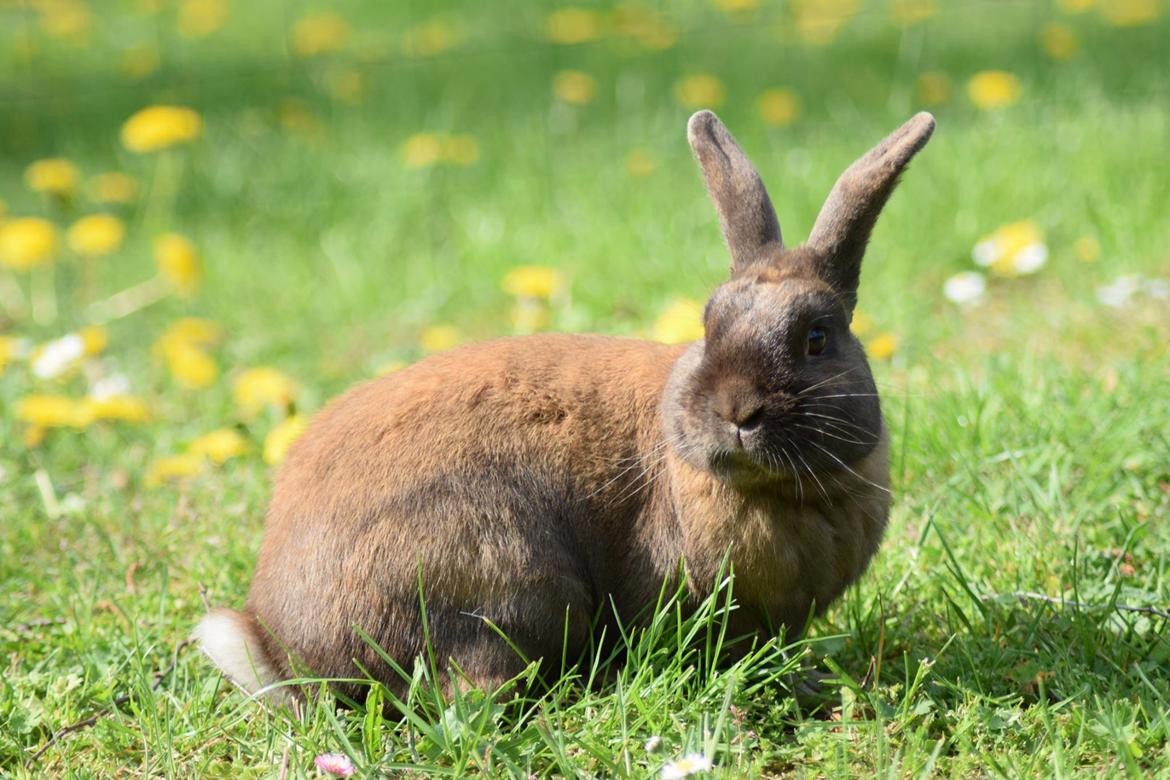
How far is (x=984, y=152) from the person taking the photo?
19.8 ft

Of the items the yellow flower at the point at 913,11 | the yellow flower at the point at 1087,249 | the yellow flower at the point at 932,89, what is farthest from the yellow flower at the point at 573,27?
the yellow flower at the point at 1087,249

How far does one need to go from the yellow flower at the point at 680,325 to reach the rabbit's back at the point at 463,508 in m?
0.90

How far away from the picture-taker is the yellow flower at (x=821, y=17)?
7.98 m

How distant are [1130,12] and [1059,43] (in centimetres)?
85

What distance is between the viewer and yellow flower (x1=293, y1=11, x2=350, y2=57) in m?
8.50

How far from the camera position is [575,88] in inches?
291

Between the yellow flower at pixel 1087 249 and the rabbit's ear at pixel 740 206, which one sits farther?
the yellow flower at pixel 1087 249

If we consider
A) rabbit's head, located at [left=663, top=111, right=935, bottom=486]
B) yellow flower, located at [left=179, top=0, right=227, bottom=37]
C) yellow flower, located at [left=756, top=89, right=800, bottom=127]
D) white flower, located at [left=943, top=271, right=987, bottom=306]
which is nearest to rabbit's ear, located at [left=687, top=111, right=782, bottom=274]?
rabbit's head, located at [left=663, top=111, right=935, bottom=486]

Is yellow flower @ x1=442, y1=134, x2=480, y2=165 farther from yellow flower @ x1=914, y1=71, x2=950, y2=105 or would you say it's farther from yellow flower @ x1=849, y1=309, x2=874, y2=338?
yellow flower @ x1=849, y1=309, x2=874, y2=338

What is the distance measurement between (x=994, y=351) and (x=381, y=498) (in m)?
2.47

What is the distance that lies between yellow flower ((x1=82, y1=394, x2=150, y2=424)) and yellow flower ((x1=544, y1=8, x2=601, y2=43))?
172 inches

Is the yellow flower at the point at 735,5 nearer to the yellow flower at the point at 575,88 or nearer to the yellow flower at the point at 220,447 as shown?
the yellow flower at the point at 575,88

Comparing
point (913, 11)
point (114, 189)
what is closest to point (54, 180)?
point (114, 189)

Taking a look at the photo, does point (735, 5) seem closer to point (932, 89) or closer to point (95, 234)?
point (932, 89)
